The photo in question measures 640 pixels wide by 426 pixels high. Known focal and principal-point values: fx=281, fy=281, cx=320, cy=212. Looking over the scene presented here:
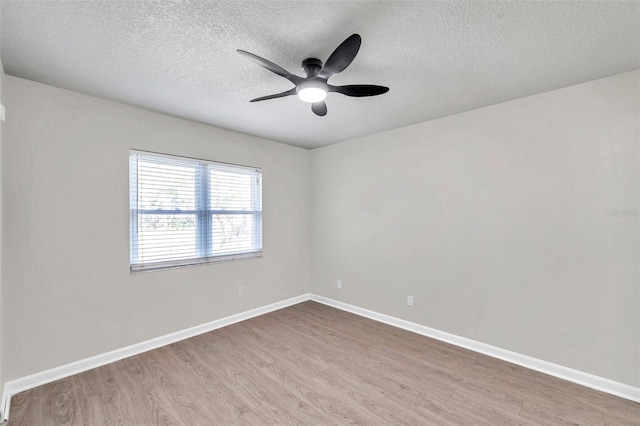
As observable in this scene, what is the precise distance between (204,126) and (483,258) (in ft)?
11.4

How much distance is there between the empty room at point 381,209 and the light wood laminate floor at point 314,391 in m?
0.02

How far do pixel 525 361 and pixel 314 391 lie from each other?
1.99 metres

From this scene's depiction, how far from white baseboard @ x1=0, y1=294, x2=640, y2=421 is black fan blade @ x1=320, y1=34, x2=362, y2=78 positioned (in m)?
2.95

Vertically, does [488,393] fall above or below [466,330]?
below

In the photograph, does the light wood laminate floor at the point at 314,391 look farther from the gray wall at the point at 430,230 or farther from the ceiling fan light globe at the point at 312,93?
the ceiling fan light globe at the point at 312,93

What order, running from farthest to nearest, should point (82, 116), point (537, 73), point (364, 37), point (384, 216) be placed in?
point (384, 216) < point (82, 116) < point (537, 73) < point (364, 37)

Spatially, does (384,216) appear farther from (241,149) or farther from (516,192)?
(241,149)

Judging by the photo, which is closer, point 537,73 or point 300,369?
point 537,73

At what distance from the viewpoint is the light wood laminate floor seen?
1.96 m

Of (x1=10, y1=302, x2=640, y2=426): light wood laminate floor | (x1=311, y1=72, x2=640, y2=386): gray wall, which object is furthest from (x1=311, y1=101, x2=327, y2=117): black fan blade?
(x1=10, y1=302, x2=640, y2=426): light wood laminate floor

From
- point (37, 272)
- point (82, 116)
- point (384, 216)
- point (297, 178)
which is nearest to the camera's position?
point (37, 272)

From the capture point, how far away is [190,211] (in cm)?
328

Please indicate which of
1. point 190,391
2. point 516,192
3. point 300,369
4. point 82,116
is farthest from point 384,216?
point 82,116

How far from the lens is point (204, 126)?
3395 mm
